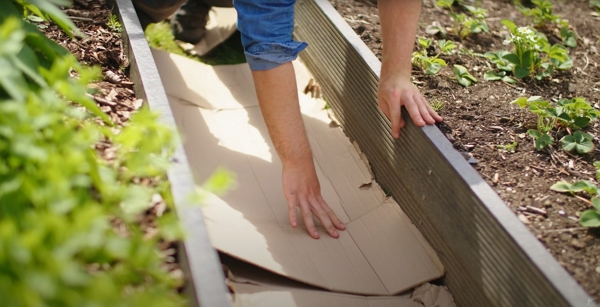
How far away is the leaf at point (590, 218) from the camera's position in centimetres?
167

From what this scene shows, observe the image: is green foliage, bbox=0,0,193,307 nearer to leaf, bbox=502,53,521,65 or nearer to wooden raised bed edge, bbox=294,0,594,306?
wooden raised bed edge, bbox=294,0,594,306

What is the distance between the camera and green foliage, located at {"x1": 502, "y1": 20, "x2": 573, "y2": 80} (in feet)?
7.86

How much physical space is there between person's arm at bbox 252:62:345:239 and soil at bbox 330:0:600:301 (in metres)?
0.46

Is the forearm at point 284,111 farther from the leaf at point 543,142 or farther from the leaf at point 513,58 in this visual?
the leaf at point 513,58

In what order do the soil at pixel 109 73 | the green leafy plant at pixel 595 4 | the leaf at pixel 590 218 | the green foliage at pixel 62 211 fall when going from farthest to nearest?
the green leafy plant at pixel 595 4 → the leaf at pixel 590 218 → the soil at pixel 109 73 → the green foliage at pixel 62 211

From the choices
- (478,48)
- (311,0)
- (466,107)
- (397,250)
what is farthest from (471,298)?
(311,0)

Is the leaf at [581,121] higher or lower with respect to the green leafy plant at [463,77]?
higher

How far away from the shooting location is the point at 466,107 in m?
2.25

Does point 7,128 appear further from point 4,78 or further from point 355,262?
point 355,262

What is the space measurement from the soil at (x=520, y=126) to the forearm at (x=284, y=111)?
0.47 metres

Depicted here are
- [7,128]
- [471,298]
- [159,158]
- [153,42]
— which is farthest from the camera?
[153,42]

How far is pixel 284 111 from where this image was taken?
6.88 ft

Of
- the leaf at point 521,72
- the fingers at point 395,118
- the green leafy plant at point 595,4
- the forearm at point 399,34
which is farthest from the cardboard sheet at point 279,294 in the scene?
the green leafy plant at point 595,4

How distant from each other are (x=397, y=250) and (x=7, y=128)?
51.4 inches
